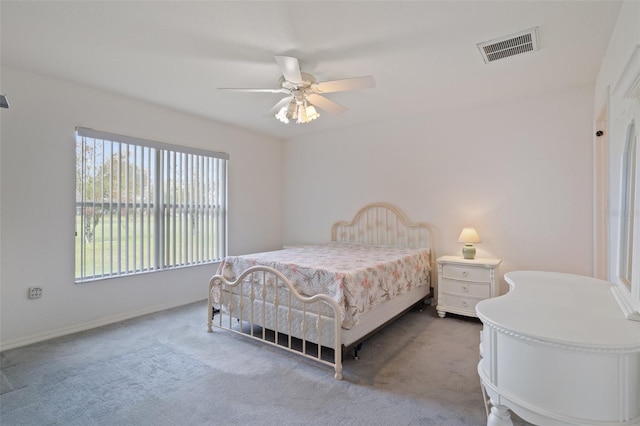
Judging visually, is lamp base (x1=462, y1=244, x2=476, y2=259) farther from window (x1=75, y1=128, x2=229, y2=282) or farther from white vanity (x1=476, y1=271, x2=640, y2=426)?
window (x1=75, y1=128, x2=229, y2=282)

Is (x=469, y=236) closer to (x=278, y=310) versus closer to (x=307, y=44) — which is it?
(x=278, y=310)

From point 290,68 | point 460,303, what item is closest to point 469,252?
point 460,303

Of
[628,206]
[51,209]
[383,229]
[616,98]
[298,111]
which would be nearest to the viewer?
[628,206]

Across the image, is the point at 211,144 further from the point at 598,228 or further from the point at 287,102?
the point at 598,228

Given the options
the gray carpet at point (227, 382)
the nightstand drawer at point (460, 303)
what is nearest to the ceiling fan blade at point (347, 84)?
the gray carpet at point (227, 382)

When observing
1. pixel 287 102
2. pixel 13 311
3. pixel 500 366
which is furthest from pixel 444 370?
pixel 13 311

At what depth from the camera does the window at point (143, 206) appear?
3357 mm

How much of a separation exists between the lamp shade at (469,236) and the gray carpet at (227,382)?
1.02m

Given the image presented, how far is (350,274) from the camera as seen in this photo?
2434 mm

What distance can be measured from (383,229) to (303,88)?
249 centimetres

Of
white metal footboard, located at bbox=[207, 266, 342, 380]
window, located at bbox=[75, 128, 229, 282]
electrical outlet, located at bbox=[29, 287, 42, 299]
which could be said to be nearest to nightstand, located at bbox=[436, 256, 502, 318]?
white metal footboard, located at bbox=[207, 266, 342, 380]

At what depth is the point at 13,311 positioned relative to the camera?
285cm

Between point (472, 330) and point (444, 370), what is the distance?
3.41 feet

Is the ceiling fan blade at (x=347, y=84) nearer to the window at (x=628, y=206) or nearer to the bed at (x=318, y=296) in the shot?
the bed at (x=318, y=296)
